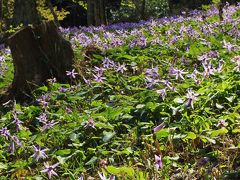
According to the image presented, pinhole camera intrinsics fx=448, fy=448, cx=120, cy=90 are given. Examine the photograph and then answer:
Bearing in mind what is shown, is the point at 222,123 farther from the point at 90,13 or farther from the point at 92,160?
the point at 90,13

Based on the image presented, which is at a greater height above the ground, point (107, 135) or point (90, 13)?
point (107, 135)

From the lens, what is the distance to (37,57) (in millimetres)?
6871

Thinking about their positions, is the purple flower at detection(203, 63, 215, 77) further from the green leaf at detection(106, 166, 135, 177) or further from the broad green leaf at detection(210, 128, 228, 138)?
the green leaf at detection(106, 166, 135, 177)

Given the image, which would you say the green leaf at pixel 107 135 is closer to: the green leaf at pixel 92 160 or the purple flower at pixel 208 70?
the green leaf at pixel 92 160

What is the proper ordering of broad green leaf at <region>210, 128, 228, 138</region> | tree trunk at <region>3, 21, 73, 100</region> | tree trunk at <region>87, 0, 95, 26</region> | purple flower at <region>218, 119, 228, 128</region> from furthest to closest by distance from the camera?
1. tree trunk at <region>87, 0, 95, 26</region>
2. tree trunk at <region>3, 21, 73, 100</region>
3. purple flower at <region>218, 119, 228, 128</region>
4. broad green leaf at <region>210, 128, 228, 138</region>

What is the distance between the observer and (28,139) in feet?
15.0

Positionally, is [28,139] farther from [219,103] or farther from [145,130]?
[219,103]

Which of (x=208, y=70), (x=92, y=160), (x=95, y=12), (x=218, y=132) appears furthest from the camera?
(x=95, y=12)

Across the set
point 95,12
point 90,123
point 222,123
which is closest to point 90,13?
point 95,12

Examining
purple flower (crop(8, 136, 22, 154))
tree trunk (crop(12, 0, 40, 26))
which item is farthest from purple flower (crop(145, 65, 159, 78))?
tree trunk (crop(12, 0, 40, 26))

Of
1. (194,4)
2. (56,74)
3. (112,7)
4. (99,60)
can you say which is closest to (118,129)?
(56,74)

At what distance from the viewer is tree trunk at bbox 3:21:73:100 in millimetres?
6734

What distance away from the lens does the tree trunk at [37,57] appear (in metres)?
6.73

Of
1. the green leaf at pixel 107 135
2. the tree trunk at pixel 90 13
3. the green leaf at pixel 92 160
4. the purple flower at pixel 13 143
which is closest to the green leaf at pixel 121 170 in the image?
the green leaf at pixel 92 160
